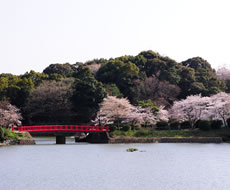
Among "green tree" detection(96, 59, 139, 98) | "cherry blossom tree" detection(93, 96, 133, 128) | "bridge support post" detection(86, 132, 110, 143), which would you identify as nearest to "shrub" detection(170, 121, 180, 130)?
"cherry blossom tree" detection(93, 96, 133, 128)

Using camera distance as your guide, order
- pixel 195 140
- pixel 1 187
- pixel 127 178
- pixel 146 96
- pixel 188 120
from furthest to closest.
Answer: pixel 146 96 < pixel 188 120 < pixel 195 140 < pixel 127 178 < pixel 1 187

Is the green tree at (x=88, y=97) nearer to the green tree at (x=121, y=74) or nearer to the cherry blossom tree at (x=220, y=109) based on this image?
the green tree at (x=121, y=74)

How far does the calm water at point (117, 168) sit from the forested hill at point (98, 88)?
2479 cm

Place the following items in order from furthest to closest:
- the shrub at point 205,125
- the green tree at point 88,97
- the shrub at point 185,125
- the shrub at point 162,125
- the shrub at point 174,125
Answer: the green tree at point 88,97
the shrub at point 185,125
the shrub at point 174,125
the shrub at point 162,125
the shrub at point 205,125

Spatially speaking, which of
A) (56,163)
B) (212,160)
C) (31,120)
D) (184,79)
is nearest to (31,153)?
(56,163)

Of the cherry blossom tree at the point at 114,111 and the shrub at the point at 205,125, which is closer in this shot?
the shrub at the point at 205,125

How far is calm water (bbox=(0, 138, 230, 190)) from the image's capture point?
27547 mm

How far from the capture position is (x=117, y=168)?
34625 millimetres

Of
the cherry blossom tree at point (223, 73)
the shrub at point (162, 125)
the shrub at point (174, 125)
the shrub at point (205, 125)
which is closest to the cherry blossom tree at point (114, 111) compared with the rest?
A: the shrub at point (162, 125)

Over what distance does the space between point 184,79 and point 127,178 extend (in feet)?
178

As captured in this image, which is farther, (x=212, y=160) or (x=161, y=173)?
(x=212, y=160)

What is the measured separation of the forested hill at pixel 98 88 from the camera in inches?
2928

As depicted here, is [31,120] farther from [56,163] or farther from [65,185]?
Answer: [65,185]

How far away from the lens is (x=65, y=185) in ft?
90.0
